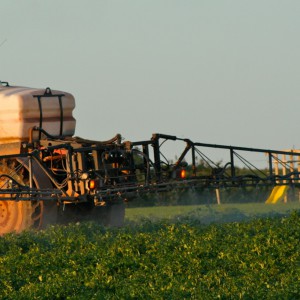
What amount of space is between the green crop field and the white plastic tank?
293 cm

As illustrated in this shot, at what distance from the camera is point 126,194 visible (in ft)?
79.3

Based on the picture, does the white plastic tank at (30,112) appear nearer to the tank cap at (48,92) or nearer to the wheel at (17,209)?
the tank cap at (48,92)

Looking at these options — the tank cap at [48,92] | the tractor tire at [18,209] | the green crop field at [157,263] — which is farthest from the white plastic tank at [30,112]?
the green crop field at [157,263]

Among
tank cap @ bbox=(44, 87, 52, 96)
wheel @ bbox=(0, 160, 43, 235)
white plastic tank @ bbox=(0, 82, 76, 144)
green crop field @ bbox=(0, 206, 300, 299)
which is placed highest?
tank cap @ bbox=(44, 87, 52, 96)

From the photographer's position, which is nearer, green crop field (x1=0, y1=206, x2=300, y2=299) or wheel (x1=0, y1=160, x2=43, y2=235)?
green crop field (x1=0, y1=206, x2=300, y2=299)

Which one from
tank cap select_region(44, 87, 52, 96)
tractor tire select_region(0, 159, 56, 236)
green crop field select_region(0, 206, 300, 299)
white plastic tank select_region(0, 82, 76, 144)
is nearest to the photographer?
green crop field select_region(0, 206, 300, 299)

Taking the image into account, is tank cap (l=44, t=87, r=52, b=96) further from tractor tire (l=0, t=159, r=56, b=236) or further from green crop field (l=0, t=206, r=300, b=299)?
green crop field (l=0, t=206, r=300, b=299)

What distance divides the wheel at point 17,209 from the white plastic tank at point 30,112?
67cm

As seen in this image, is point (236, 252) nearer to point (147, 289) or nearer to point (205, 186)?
point (147, 289)

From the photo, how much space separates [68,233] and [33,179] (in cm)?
240

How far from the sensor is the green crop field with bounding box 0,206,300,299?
16.2m

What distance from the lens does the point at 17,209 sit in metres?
26.0

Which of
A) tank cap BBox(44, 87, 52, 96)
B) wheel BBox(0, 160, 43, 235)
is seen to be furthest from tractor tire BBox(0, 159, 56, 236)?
tank cap BBox(44, 87, 52, 96)

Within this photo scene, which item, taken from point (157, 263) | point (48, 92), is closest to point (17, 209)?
point (48, 92)
